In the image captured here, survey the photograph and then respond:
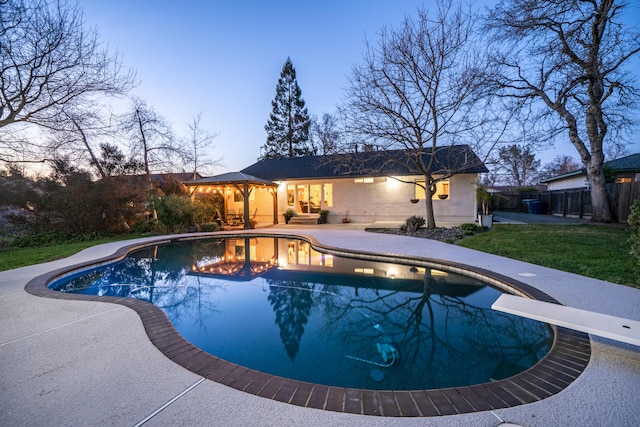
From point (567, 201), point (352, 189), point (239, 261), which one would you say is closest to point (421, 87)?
point (352, 189)

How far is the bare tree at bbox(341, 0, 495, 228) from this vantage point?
970 cm

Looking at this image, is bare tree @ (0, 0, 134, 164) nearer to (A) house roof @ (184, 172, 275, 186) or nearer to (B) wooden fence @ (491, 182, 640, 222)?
(A) house roof @ (184, 172, 275, 186)

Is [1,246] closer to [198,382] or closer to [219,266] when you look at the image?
[219,266]

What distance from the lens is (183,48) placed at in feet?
39.8

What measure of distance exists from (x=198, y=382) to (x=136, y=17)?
12357 millimetres

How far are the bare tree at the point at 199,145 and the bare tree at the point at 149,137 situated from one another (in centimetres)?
230

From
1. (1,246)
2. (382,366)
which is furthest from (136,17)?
(382,366)

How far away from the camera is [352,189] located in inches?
610

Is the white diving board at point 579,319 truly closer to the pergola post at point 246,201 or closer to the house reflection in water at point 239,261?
the house reflection in water at point 239,261

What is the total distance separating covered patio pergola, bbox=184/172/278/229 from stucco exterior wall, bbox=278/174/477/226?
103cm

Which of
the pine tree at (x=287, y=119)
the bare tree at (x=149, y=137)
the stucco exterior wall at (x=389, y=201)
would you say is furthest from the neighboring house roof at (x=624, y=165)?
the bare tree at (x=149, y=137)

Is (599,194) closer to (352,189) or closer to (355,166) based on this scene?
(355,166)

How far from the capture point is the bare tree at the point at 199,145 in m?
18.7

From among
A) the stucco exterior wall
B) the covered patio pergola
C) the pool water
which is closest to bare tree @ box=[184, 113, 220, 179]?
the covered patio pergola
